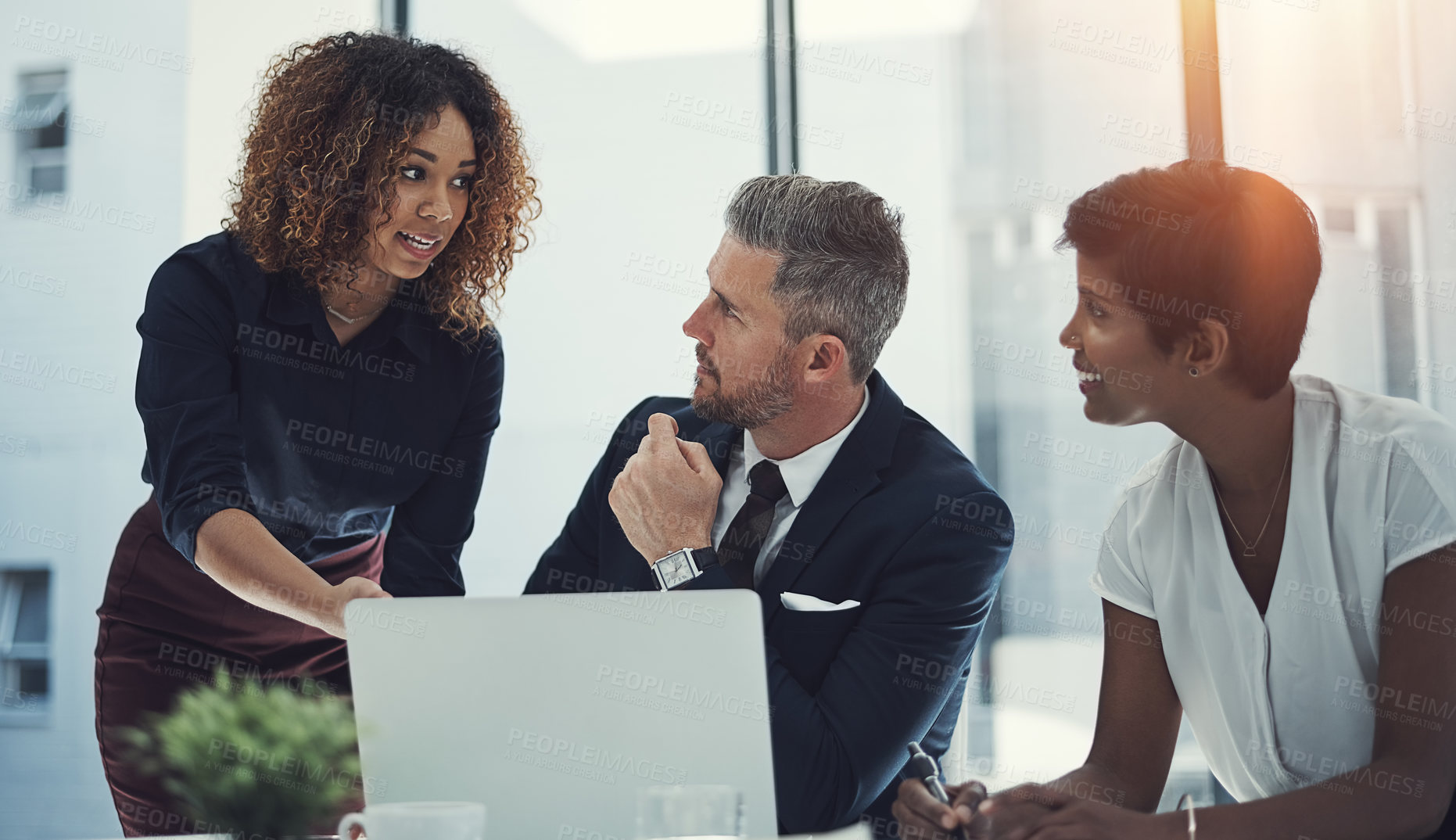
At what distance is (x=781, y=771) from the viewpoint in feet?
4.79

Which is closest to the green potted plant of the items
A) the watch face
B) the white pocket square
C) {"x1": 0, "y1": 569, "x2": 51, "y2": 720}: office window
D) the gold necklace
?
the watch face

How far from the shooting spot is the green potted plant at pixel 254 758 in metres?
0.80

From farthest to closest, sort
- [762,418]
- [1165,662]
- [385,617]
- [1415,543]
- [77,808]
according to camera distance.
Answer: [77,808] < [762,418] < [1165,662] < [1415,543] < [385,617]

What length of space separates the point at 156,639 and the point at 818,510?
1310 millimetres

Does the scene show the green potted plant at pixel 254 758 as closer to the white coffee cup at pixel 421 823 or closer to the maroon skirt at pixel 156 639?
the white coffee cup at pixel 421 823

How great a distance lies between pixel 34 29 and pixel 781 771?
395 centimetres

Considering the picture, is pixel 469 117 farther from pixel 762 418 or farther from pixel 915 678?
pixel 915 678

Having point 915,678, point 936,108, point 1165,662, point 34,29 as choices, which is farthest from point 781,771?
point 34,29

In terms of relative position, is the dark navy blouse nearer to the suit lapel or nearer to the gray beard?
the gray beard

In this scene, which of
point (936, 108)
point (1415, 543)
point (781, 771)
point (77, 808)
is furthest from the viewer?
point (77, 808)

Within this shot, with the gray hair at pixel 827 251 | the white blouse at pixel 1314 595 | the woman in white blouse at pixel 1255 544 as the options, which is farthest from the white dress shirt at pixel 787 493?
the white blouse at pixel 1314 595

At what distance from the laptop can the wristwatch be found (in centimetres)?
57

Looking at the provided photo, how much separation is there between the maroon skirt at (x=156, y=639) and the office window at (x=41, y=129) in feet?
7.77

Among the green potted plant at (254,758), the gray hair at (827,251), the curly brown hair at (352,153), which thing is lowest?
the green potted plant at (254,758)
